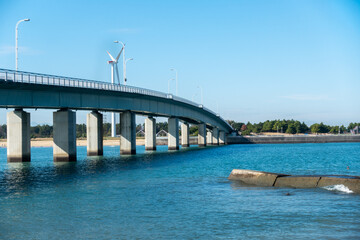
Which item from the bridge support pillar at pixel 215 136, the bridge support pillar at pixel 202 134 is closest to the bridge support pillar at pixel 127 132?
the bridge support pillar at pixel 202 134

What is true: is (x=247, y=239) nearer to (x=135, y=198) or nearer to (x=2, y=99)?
(x=135, y=198)

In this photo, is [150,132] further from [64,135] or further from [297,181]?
[297,181]

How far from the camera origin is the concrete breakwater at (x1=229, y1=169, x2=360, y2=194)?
30688 millimetres

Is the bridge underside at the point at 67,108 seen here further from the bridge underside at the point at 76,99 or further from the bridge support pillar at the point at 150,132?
the bridge support pillar at the point at 150,132

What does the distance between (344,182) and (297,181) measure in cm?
355

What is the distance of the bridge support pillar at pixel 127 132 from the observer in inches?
3632

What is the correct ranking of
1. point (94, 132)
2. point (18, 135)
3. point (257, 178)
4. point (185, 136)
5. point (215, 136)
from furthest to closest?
point (215, 136), point (185, 136), point (94, 132), point (18, 135), point (257, 178)

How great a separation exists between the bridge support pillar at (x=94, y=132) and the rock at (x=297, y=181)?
5707 cm

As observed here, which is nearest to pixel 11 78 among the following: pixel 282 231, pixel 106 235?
pixel 106 235

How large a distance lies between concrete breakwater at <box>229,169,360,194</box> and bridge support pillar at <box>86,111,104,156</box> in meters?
53.3

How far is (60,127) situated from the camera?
70250 mm

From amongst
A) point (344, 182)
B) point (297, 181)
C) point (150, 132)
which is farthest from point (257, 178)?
point (150, 132)

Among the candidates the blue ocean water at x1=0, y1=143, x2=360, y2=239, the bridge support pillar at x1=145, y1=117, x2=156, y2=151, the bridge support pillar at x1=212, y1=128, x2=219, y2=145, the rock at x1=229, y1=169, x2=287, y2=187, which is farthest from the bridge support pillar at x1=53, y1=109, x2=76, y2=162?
the bridge support pillar at x1=212, y1=128, x2=219, y2=145

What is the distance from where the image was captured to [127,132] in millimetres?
93500
